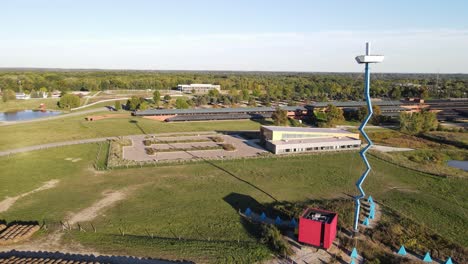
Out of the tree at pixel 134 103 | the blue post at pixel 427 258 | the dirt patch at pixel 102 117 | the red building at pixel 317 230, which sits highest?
Answer: the tree at pixel 134 103

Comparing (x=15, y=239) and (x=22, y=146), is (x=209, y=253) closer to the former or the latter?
(x=15, y=239)

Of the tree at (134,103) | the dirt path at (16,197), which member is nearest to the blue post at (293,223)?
the dirt path at (16,197)

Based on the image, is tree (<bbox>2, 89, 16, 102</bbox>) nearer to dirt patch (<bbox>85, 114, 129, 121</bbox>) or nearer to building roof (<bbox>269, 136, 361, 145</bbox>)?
dirt patch (<bbox>85, 114, 129, 121</bbox>)

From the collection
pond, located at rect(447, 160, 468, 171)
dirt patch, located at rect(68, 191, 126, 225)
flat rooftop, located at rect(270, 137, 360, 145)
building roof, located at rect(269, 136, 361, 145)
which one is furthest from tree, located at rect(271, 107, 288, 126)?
dirt patch, located at rect(68, 191, 126, 225)

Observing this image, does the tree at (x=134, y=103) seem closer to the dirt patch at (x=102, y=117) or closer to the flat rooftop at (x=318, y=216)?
the dirt patch at (x=102, y=117)

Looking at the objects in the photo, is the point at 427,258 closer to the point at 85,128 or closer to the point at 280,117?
the point at 280,117

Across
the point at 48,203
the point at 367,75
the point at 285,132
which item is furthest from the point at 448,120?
the point at 48,203

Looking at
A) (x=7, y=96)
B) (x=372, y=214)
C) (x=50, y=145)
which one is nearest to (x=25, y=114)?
(x=7, y=96)
